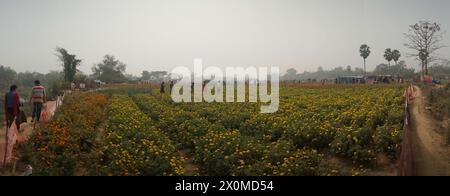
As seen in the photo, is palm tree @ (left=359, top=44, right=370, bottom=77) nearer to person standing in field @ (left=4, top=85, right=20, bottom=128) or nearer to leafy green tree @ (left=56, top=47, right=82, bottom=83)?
leafy green tree @ (left=56, top=47, right=82, bottom=83)

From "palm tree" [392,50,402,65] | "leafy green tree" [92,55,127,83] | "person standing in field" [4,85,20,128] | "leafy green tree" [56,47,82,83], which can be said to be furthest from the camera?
"leafy green tree" [92,55,127,83]

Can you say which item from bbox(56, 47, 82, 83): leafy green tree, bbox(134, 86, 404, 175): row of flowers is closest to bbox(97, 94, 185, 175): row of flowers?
bbox(134, 86, 404, 175): row of flowers

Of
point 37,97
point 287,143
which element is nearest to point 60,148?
point 37,97

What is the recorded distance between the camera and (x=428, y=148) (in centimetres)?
1087

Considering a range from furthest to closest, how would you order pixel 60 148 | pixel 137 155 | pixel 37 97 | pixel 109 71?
1. pixel 109 71
2. pixel 37 97
3. pixel 60 148
4. pixel 137 155

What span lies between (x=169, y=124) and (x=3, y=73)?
335ft

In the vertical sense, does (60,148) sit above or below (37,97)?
below

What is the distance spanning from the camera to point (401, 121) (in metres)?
12.7

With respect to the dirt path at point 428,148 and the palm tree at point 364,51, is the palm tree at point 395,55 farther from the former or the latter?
the dirt path at point 428,148

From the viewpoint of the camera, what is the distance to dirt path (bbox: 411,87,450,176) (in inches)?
348

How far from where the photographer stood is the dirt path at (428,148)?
884 centimetres

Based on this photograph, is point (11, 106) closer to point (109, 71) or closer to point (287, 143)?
point (287, 143)
